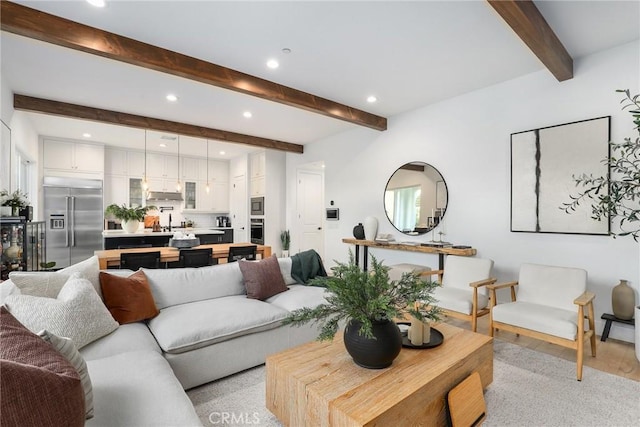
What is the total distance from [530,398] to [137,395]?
2.29 meters

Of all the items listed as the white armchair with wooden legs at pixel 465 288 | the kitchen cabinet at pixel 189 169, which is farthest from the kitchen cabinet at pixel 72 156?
the white armchair with wooden legs at pixel 465 288

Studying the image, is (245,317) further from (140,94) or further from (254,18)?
(140,94)

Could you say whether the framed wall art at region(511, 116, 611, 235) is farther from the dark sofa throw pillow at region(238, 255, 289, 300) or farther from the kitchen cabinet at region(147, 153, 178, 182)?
the kitchen cabinet at region(147, 153, 178, 182)

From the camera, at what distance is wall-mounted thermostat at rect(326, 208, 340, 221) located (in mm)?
5938

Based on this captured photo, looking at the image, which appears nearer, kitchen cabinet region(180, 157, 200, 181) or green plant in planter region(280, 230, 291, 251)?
green plant in planter region(280, 230, 291, 251)

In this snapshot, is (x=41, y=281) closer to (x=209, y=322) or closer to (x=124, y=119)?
(x=209, y=322)

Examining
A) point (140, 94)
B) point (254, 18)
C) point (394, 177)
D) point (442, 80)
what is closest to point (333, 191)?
point (394, 177)

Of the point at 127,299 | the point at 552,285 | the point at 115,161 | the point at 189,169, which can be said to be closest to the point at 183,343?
the point at 127,299

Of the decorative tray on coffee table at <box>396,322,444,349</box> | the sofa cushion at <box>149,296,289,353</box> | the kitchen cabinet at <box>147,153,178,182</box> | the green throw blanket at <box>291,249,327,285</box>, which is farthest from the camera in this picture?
the kitchen cabinet at <box>147,153,178,182</box>

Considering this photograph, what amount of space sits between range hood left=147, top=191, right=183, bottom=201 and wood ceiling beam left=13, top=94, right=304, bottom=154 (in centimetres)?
267

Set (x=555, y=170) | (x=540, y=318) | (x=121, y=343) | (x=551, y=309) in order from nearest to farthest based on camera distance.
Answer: (x=121, y=343)
(x=540, y=318)
(x=551, y=309)
(x=555, y=170)

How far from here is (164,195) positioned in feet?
24.9

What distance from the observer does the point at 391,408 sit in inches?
52.7

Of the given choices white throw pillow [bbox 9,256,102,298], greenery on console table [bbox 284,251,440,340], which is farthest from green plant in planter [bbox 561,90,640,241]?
white throw pillow [bbox 9,256,102,298]
